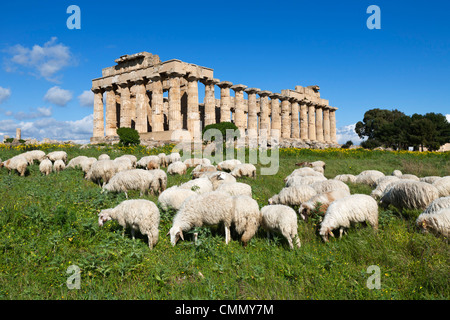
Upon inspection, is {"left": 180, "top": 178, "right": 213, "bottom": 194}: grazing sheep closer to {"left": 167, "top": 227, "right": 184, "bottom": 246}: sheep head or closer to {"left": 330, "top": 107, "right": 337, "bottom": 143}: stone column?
{"left": 167, "top": 227, "right": 184, "bottom": 246}: sheep head

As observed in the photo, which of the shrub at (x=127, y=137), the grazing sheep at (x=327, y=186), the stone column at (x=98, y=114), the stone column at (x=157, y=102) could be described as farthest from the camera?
the stone column at (x=98, y=114)

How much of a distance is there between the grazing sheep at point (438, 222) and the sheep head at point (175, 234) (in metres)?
4.81

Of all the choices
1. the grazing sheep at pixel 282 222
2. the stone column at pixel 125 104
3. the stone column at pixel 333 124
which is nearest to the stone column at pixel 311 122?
the stone column at pixel 333 124

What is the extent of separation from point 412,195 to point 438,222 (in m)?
2.18

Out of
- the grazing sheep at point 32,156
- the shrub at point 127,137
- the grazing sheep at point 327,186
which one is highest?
the shrub at point 127,137

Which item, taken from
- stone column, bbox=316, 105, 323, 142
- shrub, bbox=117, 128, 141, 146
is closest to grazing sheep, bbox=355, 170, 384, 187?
shrub, bbox=117, 128, 141, 146

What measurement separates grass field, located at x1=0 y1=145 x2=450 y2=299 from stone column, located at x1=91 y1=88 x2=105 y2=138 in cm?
3300

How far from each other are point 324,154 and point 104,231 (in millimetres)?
22131

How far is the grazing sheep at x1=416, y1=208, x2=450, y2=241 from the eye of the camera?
17.0 feet

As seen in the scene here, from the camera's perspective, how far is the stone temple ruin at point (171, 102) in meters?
31.1

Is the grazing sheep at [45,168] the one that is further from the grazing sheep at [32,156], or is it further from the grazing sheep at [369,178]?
the grazing sheep at [369,178]

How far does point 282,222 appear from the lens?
571 cm

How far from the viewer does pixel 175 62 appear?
29891 millimetres

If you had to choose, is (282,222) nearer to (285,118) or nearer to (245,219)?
(245,219)
